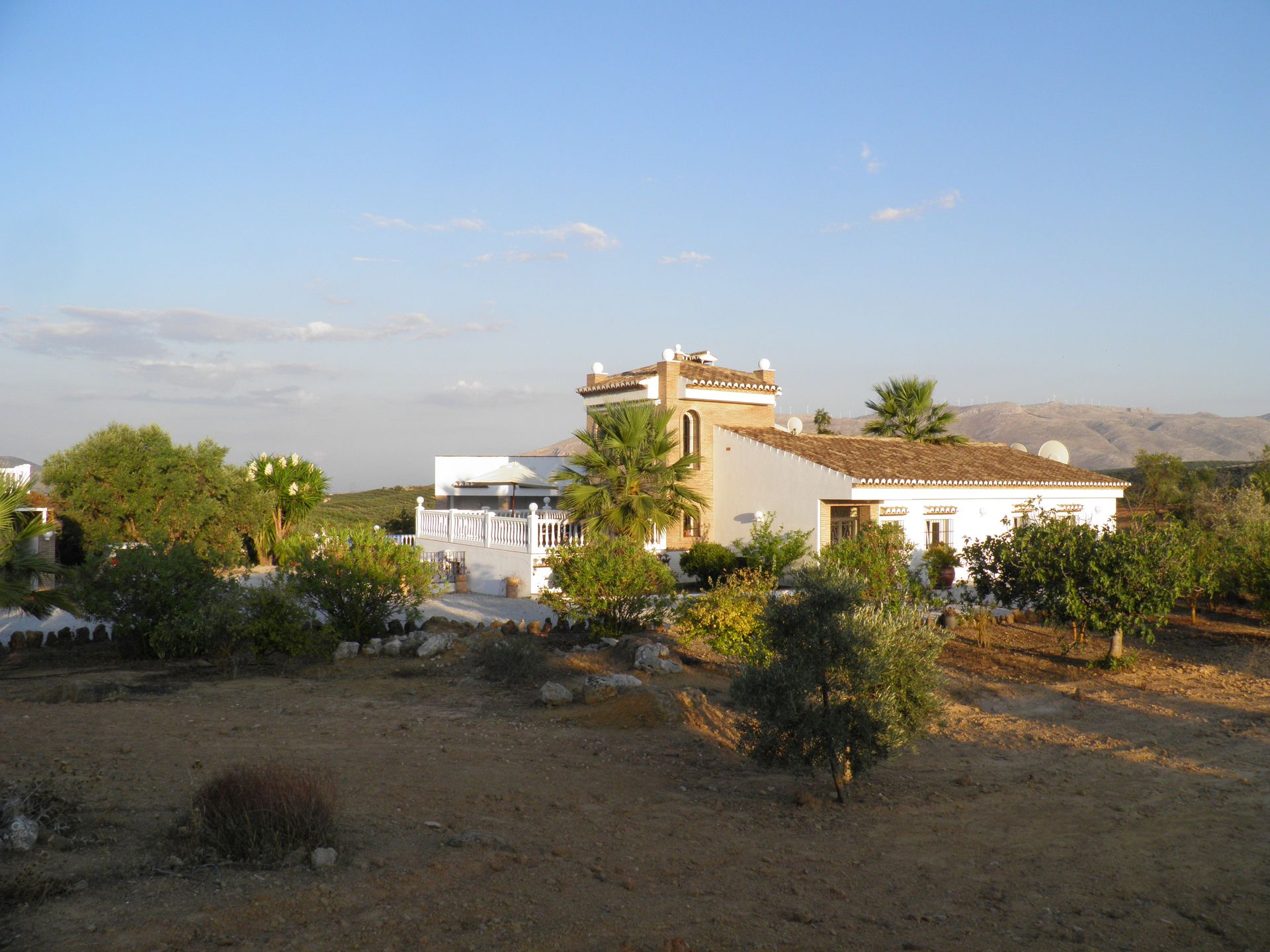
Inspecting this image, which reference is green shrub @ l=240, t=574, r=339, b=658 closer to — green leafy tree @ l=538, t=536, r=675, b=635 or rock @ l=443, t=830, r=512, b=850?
green leafy tree @ l=538, t=536, r=675, b=635

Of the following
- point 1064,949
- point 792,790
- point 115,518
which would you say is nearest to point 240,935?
point 1064,949

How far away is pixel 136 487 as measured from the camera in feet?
81.6

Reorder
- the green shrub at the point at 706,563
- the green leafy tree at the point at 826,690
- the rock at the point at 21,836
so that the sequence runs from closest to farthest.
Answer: the rock at the point at 21,836
the green leafy tree at the point at 826,690
the green shrub at the point at 706,563

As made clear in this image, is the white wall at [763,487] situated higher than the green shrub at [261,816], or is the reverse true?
the white wall at [763,487]

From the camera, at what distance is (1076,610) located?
1221 centimetres

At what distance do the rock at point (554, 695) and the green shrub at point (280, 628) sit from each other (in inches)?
145

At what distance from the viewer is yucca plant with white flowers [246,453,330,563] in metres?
28.7

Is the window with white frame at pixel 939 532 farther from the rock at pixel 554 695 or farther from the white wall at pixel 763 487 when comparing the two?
the rock at pixel 554 695

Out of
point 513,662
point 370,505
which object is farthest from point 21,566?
point 370,505

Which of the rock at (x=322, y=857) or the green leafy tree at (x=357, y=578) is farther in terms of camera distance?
the green leafy tree at (x=357, y=578)

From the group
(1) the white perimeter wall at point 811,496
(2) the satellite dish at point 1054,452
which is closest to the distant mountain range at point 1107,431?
(2) the satellite dish at point 1054,452

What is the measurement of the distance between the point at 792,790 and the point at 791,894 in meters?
2.33

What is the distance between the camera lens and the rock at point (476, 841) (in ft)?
17.0

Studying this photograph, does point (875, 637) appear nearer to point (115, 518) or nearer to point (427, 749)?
point (427, 749)
